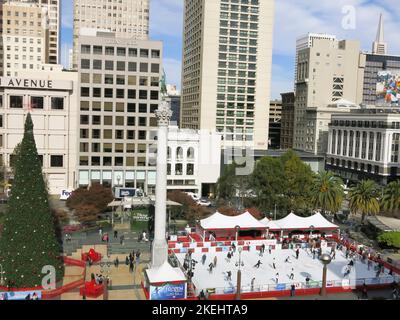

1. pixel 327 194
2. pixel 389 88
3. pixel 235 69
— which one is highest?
pixel 235 69

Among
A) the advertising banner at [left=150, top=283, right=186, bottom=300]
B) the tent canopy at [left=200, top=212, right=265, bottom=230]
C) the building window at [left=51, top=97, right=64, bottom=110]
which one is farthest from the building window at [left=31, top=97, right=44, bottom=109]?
the advertising banner at [left=150, top=283, right=186, bottom=300]

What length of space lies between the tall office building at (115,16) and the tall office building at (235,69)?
234 ft

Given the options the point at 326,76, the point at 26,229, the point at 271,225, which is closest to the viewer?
the point at 26,229

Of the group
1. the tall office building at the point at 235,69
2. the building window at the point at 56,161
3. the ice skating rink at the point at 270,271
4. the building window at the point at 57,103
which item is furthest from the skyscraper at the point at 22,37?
the ice skating rink at the point at 270,271

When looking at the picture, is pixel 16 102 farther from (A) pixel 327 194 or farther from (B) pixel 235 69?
(B) pixel 235 69

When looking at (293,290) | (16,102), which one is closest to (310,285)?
(293,290)

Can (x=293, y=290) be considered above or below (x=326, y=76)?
below

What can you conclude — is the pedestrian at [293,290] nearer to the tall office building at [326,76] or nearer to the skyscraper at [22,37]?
the tall office building at [326,76]

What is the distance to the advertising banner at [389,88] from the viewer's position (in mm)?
91425

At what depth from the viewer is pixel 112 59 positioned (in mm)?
76438

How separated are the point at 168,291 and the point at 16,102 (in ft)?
181

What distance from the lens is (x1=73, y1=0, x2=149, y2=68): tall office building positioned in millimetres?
172500

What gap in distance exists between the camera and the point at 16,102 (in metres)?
75.1

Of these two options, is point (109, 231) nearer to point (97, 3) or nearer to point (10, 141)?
point (10, 141)
